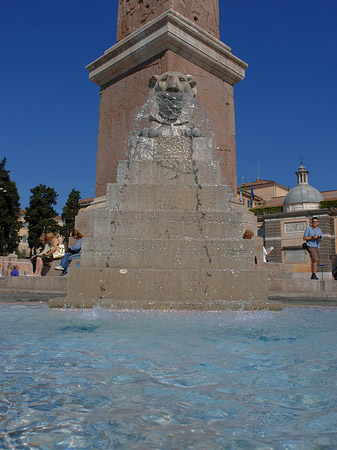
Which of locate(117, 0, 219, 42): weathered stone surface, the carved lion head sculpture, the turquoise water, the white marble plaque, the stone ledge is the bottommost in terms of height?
the turquoise water

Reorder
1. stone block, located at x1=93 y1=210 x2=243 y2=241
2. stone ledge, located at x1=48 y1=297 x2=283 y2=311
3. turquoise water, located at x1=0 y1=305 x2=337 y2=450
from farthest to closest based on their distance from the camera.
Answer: stone block, located at x1=93 y1=210 x2=243 y2=241
stone ledge, located at x1=48 y1=297 x2=283 y2=311
turquoise water, located at x1=0 y1=305 x2=337 y2=450

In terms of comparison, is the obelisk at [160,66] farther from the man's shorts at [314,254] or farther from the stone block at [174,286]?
the stone block at [174,286]

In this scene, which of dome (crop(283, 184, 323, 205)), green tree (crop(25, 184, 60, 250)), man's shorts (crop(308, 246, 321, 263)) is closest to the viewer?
man's shorts (crop(308, 246, 321, 263))

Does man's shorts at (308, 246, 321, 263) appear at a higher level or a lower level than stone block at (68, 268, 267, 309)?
higher

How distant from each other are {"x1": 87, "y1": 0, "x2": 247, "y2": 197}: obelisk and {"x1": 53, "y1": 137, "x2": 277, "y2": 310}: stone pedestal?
13.3 ft

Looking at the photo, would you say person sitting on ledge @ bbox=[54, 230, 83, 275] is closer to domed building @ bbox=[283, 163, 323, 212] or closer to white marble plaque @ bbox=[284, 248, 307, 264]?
white marble plaque @ bbox=[284, 248, 307, 264]

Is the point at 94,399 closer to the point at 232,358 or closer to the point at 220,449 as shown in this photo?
the point at 220,449

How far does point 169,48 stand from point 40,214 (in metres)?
36.2

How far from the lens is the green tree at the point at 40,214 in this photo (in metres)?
40.7

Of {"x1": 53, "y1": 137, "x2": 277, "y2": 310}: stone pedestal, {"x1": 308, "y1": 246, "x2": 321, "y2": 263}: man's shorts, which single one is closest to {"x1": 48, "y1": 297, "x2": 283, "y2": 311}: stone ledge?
{"x1": 53, "y1": 137, "x2": 277, "y2": 310}: stone pedestal

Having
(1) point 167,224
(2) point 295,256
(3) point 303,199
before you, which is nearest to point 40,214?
(2) point 295,256

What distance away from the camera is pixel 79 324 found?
126 inches

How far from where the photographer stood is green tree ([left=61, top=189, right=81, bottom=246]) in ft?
140

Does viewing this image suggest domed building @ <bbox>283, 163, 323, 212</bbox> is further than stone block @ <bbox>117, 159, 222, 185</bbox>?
Yes
